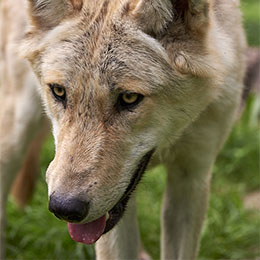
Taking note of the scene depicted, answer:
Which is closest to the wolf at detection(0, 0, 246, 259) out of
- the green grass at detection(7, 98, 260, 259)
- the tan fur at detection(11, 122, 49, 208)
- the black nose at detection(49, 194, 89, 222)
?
the black nose at detection(49, 194, 89, 222)

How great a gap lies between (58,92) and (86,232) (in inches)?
29.5

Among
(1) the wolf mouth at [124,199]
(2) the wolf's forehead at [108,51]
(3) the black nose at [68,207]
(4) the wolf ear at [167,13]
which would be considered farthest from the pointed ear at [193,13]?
(3) the black nose at [68,207]

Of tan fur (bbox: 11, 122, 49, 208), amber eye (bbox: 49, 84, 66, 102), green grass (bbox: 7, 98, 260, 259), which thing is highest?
amber eye (bbox: 49, 84, 66, 102)

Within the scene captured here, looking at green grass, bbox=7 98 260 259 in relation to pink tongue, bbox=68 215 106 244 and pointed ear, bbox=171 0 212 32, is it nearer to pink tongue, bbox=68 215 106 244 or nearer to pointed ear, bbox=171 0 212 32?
pink tongue, bbox=68 215 106 244

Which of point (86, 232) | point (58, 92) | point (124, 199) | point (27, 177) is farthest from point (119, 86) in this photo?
point (27, 177)

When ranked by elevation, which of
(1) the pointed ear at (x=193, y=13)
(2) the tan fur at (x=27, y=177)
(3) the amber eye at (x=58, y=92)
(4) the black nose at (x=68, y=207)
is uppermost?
(1) the pointed ear at (x=193, y=13)

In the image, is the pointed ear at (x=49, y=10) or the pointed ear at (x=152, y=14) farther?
the pointed ear at (x=49, y=10)

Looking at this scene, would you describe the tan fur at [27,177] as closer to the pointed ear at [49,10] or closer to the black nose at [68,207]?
the pointed ear at [49,10]

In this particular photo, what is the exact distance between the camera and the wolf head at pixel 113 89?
313 centimetres

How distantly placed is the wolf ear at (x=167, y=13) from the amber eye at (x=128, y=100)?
378 mm

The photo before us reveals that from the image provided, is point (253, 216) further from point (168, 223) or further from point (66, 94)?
point (66, 94)

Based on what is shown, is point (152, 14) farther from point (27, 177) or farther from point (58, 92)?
point (27, 177)

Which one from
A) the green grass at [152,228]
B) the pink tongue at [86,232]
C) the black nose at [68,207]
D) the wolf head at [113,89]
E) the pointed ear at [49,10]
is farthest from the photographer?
the green grass at [152,228]

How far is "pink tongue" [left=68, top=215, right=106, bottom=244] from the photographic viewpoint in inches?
132
